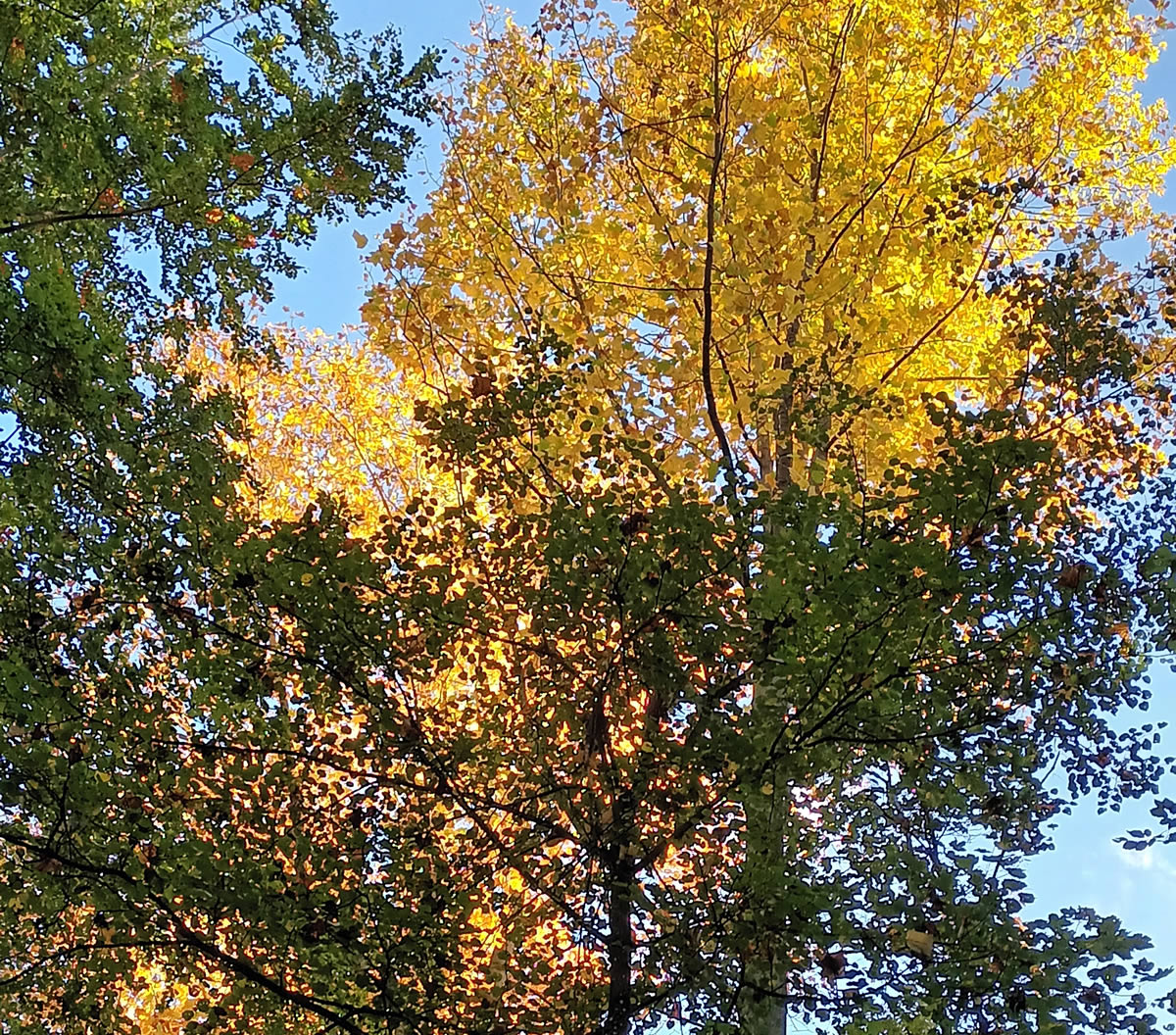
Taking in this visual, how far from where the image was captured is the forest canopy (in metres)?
2.88

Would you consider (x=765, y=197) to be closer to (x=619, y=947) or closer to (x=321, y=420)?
(x=619, y=947)

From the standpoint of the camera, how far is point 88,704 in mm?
3168

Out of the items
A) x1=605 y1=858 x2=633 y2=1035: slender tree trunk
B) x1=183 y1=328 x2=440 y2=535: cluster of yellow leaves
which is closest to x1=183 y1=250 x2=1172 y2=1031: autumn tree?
x1=605 y1=858 x2=633 y2=1035: slender tree trunk

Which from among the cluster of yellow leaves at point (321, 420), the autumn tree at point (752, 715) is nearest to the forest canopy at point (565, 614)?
the autumn tree at point (752, 715)

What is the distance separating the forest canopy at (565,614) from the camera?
9.43 ft

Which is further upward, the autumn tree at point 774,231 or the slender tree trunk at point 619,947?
the autumn tree at point 774,231

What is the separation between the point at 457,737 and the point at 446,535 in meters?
0.76

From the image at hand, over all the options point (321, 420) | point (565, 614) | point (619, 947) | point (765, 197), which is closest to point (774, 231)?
point (765, 197)

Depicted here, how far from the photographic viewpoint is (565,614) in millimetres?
3285

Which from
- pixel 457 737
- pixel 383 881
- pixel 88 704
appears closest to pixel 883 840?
pixel 457 737

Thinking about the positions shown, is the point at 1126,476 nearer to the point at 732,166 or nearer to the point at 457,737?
the point at 732,166

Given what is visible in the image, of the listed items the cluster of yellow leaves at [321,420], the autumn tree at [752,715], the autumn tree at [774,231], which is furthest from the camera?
the cluster of yellow leaves at [321,420]

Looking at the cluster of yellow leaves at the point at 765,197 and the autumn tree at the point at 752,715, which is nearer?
the autumn tree at the point at 752,715

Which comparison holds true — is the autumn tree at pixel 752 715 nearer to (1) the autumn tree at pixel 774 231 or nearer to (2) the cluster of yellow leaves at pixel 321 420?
(1) the autumn tree at pixel 774 231
